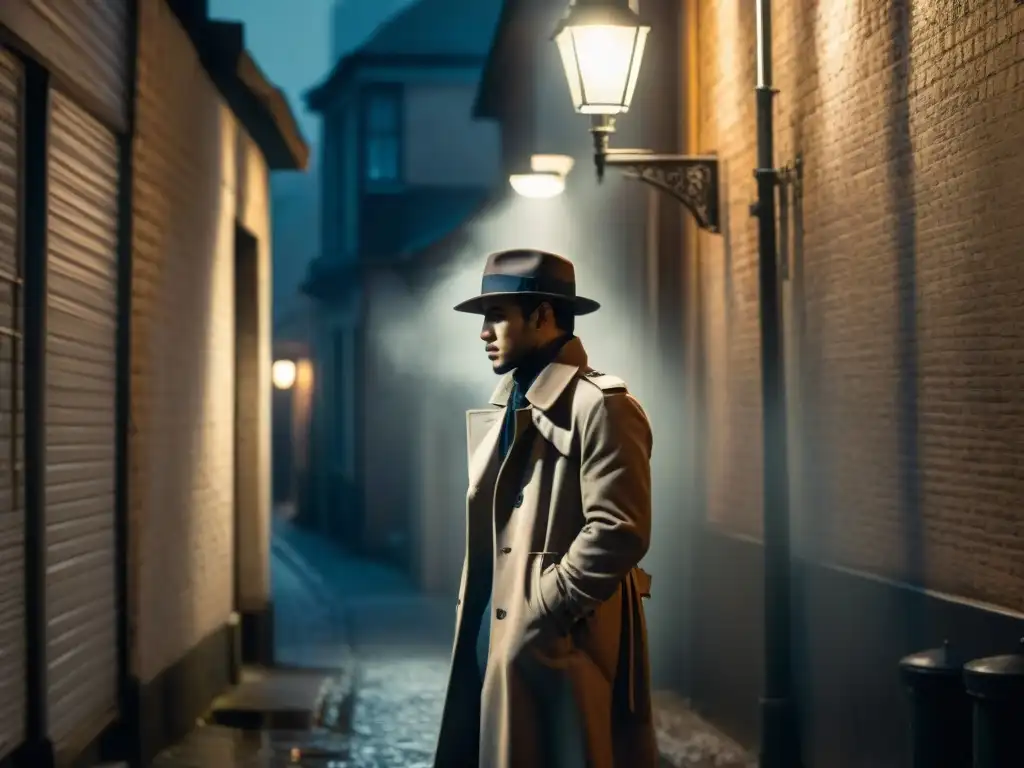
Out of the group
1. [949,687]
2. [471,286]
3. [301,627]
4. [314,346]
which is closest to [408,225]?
[314,346]

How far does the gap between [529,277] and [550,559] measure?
0.91 m

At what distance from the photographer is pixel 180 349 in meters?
10.8

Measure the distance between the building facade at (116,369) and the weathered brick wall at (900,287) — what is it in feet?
11.0

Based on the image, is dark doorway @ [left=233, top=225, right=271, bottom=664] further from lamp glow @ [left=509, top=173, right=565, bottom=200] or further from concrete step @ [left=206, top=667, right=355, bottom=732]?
lamp glow @ [left=509, top=173, right=565, bottom=200]

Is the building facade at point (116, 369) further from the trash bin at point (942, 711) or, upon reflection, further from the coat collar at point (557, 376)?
the trash bin at point (942, 711)

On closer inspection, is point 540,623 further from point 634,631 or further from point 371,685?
point 371,685

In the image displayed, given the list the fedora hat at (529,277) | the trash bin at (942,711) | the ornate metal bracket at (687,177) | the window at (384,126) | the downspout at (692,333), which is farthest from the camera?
the window at (384,126)

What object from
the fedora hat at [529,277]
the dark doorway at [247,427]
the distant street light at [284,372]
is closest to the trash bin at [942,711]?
the fedora hat at [529,277]

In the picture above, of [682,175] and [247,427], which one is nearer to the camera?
[682,175]

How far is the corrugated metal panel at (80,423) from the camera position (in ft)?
26.0

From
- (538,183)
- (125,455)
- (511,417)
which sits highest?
(538,183)

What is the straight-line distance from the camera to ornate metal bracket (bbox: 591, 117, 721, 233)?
962 centimetres

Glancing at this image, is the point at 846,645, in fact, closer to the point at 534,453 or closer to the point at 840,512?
the point at 840,512

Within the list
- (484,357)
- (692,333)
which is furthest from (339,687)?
(484,357)
